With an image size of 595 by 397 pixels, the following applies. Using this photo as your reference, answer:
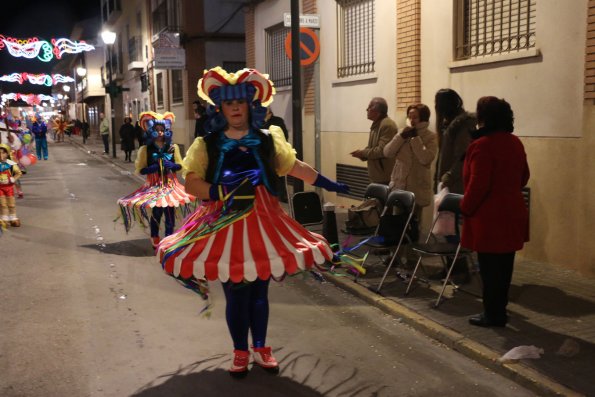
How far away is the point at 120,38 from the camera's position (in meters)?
41.1

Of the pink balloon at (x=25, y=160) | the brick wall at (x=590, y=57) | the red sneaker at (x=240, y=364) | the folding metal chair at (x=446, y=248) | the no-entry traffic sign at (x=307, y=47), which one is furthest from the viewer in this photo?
the pink balloon at (x=25, y=160)

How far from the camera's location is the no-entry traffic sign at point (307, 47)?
9805 mm

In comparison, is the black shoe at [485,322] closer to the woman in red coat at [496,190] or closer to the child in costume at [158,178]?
the woman in red coat at [496,190]

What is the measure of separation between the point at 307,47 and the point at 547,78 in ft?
13.2

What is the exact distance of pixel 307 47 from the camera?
991 cm

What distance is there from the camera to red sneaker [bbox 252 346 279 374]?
444cm

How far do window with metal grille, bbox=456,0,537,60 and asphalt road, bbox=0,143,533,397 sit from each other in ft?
13.0

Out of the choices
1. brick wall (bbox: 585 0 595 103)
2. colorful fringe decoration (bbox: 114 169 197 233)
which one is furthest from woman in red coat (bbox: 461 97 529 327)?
colorful fringe decoration (bbox: 114 169 197 233)

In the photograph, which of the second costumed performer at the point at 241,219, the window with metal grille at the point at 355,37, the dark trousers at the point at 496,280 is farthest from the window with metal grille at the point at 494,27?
the second costumed performer at the point at 241,219

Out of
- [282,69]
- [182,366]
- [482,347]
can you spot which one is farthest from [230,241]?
[282,69]

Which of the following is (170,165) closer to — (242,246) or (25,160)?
(242,246)

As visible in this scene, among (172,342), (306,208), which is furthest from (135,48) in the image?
(172,342)

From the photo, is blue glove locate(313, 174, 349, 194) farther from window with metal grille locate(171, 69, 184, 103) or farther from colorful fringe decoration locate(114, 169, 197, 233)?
window with metal grille locate(171, 69, 184, 103)

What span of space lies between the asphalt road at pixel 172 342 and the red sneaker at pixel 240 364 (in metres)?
0.07
